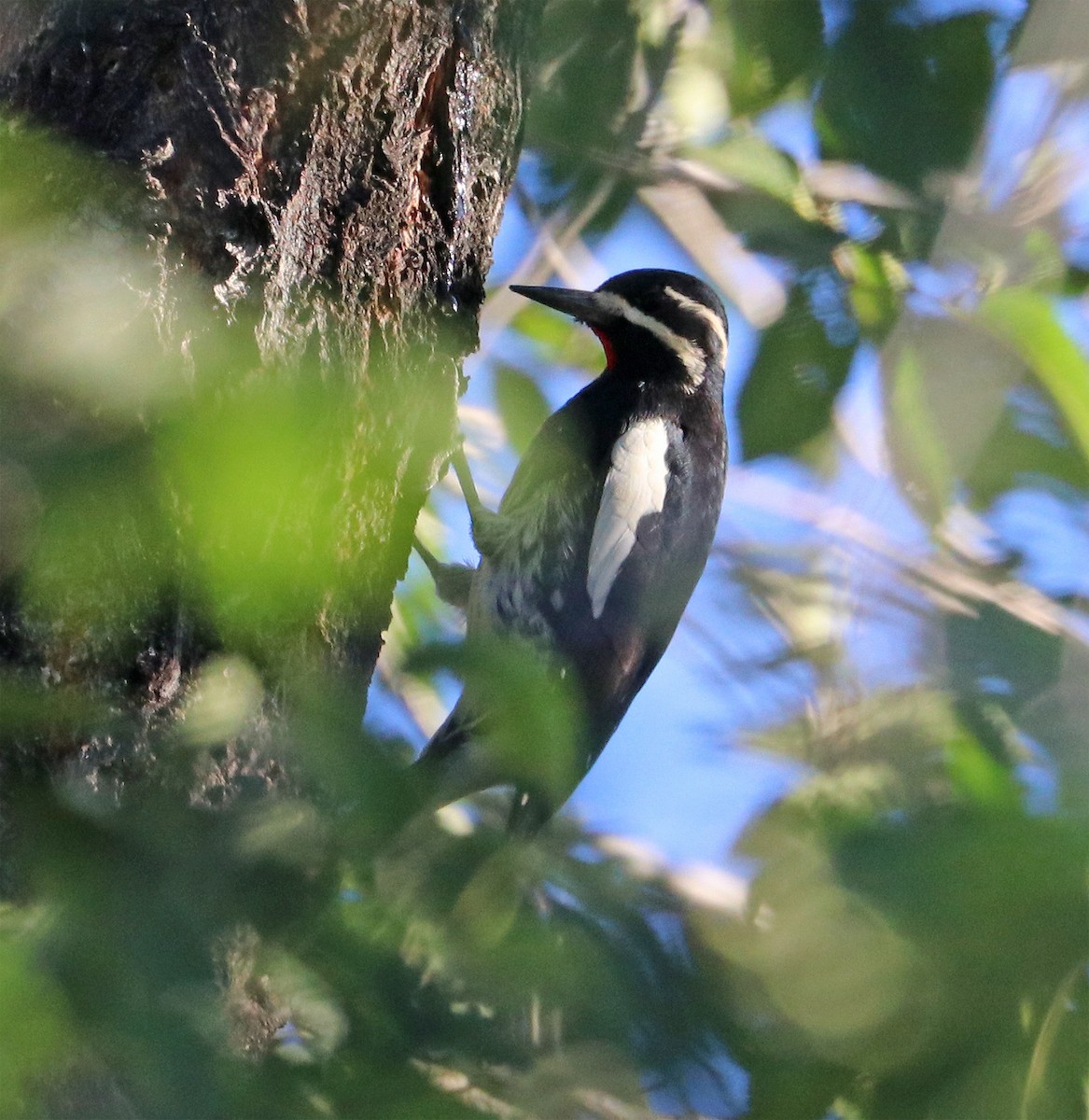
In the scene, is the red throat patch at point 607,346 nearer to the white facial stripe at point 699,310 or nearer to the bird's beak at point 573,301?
the bird's beak at point 573,301

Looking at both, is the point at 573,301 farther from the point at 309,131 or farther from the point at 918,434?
the point at 918,434

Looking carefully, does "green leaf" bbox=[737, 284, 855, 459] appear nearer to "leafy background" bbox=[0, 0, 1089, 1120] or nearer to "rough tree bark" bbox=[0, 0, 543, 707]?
"leafy background" bbox=[0, 0, 1089, 1120]

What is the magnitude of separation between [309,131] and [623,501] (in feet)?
3.80

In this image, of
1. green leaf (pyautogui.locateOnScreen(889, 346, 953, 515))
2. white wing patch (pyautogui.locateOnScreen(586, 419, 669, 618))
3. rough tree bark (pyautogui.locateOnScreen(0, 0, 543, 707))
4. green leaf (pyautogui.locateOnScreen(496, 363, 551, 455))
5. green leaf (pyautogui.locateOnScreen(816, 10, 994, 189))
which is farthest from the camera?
white wing patch (pyautogui.locateOnScreen(586, 419, 669, 618))

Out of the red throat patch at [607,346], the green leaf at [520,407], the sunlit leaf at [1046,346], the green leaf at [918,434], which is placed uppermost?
the sunlit leaf at [1046,346]

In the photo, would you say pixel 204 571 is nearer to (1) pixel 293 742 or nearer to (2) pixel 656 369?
(1) pixel 293 742

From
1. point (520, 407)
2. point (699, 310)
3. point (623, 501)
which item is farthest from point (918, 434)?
point (699, 310)

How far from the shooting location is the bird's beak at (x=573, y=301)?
2.34 metres

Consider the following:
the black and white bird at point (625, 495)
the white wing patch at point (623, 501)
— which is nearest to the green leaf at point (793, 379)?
the black and white bird at point (625, 495)

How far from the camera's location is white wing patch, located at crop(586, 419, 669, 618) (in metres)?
2.50

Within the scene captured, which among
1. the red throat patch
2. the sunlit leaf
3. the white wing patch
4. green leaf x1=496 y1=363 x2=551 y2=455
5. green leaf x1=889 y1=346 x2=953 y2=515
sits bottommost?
the white wing patch

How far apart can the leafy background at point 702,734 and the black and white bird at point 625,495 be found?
0.81 metres

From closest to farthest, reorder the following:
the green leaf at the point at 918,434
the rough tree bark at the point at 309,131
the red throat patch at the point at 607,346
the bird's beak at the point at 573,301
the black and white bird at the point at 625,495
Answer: the green leaf at the point at 918,434
the rough tree bark at the point at 309,131
the black and white bird at the point at 625,495
the bird's beak at the point at 573,301
the red throat patch at the point at 607,346

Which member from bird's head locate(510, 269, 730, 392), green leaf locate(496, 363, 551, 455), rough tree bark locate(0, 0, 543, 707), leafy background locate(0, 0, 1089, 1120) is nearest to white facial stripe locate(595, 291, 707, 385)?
bird's head locate(510, 269, 730, 392)
